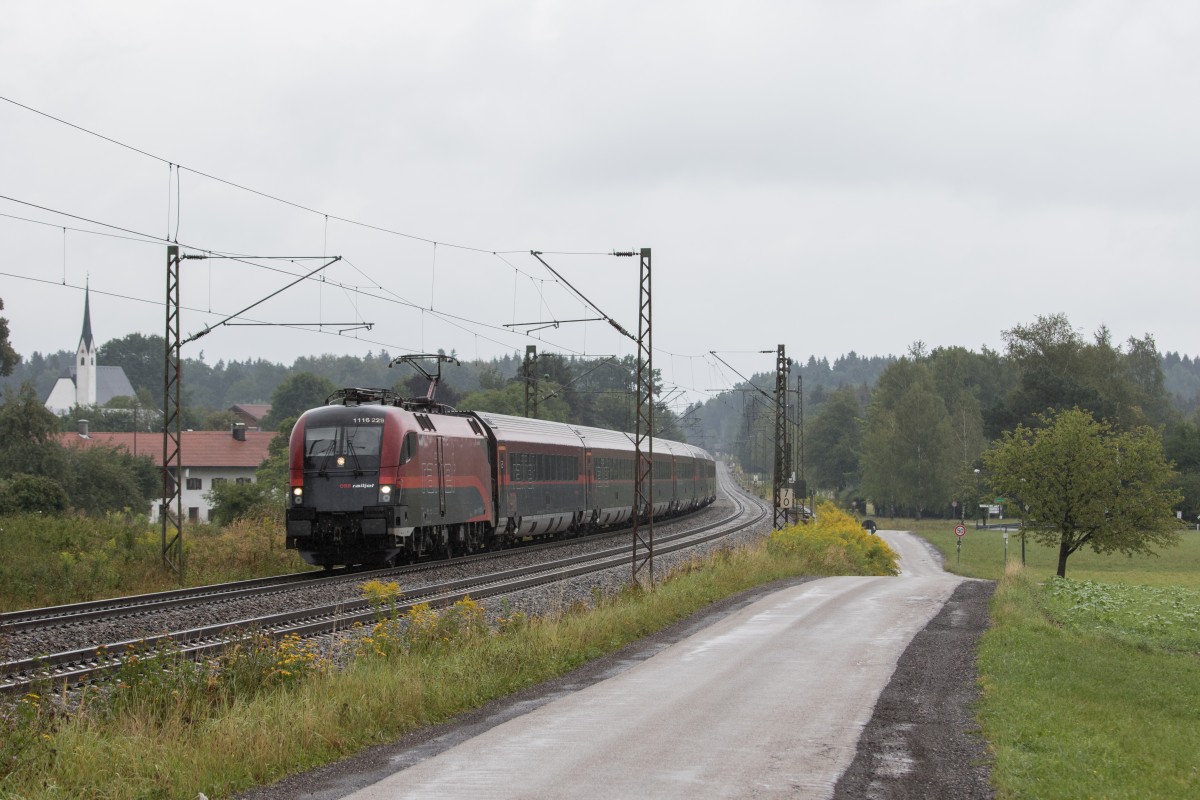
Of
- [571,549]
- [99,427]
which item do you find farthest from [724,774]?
[99,427]

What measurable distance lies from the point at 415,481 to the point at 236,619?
32.4 feet

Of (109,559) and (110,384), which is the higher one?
(110,384)

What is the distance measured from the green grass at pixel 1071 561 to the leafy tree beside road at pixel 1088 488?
1876 mm

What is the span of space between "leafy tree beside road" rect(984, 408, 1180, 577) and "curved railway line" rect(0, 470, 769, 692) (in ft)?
97.2

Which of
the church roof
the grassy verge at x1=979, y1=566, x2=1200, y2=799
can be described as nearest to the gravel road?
the grassy verge at x1=979, y1=566, x2=1200, y2=799

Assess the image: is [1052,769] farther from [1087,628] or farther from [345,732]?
[1087,628]

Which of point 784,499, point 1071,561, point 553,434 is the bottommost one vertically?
point 1071,561

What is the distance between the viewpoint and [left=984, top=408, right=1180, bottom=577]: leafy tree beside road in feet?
186

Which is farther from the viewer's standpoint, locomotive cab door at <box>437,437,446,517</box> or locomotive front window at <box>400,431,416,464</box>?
locomotive cab door at <box>437,437,446,517</box>

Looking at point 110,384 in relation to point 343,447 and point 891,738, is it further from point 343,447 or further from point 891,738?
point 891,738

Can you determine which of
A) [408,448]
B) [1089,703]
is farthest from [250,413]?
[1089,703]

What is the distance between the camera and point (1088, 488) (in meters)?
56.7

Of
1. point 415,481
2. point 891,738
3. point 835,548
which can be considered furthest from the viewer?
point 835,548

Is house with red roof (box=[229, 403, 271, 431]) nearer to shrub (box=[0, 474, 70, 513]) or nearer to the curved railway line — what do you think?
shrub (box=[0, 474, 70, 513])
